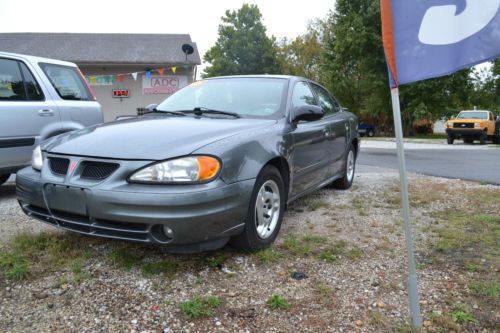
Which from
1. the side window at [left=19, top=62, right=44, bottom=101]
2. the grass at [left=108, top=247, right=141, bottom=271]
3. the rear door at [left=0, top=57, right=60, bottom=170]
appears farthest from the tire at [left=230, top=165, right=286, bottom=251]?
the side window at [left=19, top=62, right=44, bottom=101]

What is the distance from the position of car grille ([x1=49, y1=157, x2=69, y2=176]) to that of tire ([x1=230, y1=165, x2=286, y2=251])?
1.25 meters

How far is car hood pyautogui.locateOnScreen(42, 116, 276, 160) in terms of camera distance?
271cm

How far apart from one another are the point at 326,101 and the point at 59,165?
3322mm

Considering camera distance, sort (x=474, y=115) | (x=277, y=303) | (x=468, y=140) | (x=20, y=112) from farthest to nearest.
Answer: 1. (x=468, y=140)
2. (x=474, y=115)
3. (x=20, y=112)
4. (x=277, y=303)

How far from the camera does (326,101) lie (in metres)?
5.24

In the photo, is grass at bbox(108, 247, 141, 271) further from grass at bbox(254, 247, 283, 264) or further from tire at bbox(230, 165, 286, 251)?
grass at bbox(254, 247, 283, 264)

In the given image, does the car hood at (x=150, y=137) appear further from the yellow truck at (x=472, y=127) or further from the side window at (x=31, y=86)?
the yellow truck at (x=472, y=127)

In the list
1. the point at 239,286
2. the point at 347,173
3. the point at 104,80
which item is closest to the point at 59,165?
the point at 239,286

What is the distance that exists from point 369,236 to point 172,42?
2082 cm

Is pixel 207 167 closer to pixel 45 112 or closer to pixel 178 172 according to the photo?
pixel 178 172

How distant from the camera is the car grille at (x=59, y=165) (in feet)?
9.46

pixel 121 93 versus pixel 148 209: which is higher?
pixel 121 93

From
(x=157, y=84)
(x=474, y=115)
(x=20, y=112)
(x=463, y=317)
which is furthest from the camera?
(x=474, y=115)

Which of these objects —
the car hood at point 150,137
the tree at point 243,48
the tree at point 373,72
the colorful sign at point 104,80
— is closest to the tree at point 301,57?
the tree at point 243,48
